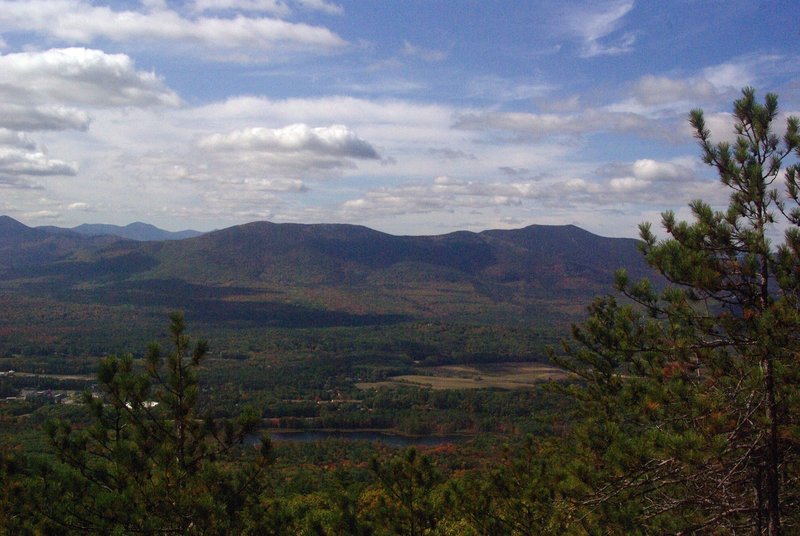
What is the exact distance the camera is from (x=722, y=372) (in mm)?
7641

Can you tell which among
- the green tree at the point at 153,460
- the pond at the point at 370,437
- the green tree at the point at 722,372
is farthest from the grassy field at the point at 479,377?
the green tree at the point at 153,460

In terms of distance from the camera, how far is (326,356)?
4695 inches

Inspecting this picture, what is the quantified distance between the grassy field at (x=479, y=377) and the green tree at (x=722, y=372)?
8490 centimetres

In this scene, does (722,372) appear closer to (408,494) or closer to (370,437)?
(408,494)

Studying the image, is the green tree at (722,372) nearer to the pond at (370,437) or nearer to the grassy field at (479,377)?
the pond at (370,437)

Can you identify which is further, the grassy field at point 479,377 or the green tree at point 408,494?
the grassy field at point 479,377

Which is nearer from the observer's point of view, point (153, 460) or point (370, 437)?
point (153, 460)

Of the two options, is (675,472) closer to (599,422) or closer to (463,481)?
(599,422)

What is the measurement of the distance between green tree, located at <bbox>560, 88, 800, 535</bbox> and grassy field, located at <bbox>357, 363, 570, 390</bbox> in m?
84.9

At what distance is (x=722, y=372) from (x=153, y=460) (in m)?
7.01

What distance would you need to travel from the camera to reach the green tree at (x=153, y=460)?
741 cm

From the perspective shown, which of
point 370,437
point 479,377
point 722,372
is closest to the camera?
point 722,372

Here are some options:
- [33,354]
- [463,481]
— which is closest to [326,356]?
[33,354]

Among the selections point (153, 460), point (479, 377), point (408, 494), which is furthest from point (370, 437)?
point (153, 460)
